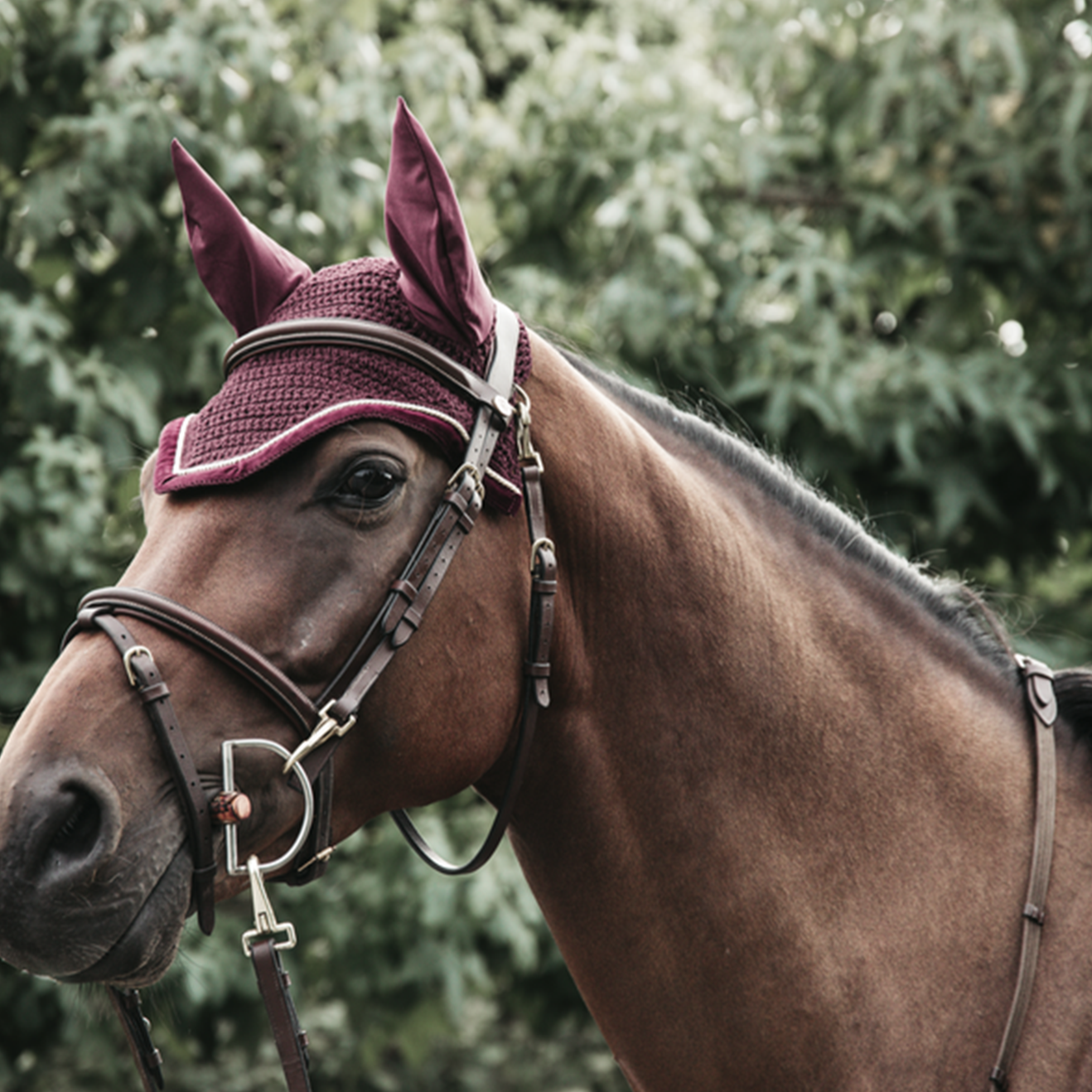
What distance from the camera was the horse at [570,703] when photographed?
57.0 inches

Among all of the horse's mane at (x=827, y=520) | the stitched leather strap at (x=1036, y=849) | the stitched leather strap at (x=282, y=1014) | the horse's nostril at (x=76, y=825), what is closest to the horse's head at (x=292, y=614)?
the horse's nostril at (x=76, y=825)

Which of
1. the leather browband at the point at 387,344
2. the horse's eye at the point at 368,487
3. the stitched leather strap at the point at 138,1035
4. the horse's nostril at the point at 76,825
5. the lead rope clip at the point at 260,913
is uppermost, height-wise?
the leather browband at the point at 387,344

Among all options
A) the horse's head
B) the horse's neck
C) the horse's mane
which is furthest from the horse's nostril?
the horse's mane

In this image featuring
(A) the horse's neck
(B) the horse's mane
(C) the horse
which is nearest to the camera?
(C) the horse

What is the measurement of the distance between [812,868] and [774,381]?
8.49ft

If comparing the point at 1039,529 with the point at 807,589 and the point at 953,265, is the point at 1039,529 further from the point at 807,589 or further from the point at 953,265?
the point at 807,589

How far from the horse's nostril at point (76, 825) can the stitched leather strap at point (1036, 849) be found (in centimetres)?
134

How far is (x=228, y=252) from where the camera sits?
68.4 inches

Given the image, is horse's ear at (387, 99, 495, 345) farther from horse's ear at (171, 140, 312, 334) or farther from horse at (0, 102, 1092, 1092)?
horse's ear at (171, 140, 312, 334)

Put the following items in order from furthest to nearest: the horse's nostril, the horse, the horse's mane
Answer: the horse's mane < the horse < the horse's nostril

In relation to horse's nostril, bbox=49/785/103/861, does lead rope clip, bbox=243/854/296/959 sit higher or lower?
lower

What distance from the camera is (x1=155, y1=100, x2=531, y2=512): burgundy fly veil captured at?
59.9 inches

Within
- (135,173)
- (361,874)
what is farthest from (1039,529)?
(135,173)

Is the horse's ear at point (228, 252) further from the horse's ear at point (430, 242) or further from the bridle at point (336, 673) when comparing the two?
the horse's ear at point (430, 242)
